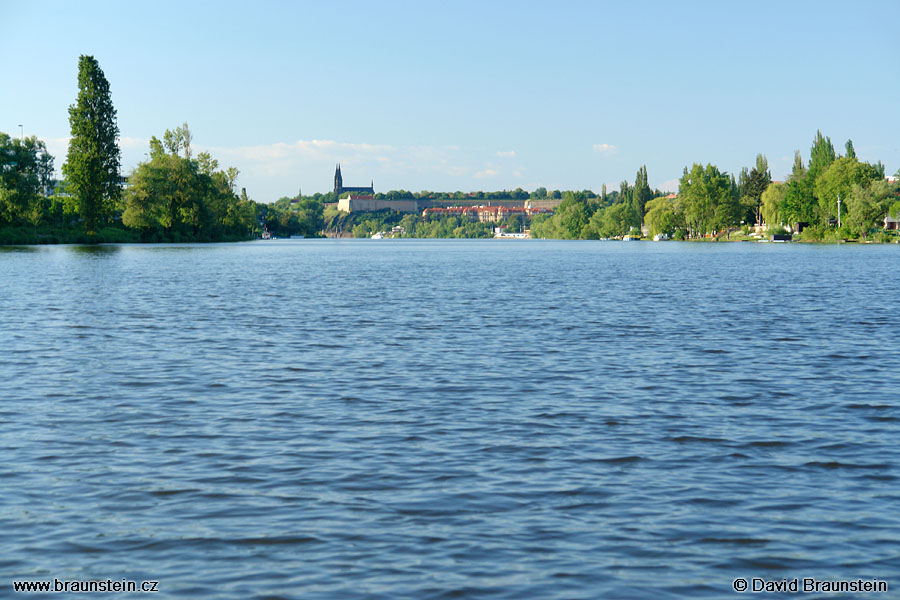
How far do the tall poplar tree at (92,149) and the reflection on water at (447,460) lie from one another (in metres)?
99.9

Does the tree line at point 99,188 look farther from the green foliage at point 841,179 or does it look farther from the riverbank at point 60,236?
the green foliage at point 841,179

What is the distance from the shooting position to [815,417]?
55.5ft

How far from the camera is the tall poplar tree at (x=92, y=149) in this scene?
124 m

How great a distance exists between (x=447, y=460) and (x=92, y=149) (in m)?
124

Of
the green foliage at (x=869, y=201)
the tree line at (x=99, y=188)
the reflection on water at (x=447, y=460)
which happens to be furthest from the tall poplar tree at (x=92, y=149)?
the green foliage at (x=869, y=201)

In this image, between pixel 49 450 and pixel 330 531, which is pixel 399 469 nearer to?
pixel 330 531

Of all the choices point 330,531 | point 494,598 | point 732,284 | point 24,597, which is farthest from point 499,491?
point 732,284

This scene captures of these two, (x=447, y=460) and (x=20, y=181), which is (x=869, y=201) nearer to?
(x=20, y=181)

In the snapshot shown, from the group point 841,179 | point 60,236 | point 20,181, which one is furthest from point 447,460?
point 841,179

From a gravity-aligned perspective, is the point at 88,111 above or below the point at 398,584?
above

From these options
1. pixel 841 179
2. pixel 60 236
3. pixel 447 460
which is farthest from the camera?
pixel 841 179

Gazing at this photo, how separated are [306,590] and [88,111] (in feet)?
431

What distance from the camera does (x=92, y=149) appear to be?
412 feet

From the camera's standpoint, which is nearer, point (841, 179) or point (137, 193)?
point (137, 193)
